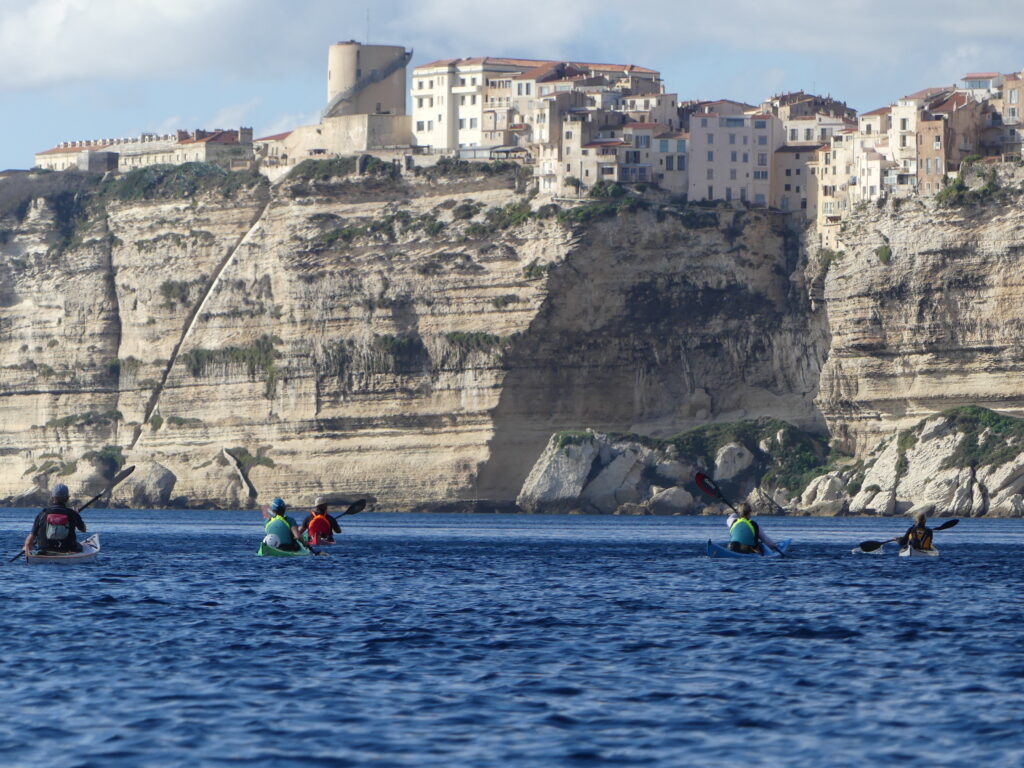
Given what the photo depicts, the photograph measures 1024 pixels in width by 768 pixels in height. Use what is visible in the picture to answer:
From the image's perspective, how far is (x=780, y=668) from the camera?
2597 cm

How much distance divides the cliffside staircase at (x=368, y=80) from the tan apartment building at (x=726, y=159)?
1091 inches

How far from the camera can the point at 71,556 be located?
4266 cm

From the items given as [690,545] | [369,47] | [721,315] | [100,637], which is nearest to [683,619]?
[100,637]

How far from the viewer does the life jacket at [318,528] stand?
171ft

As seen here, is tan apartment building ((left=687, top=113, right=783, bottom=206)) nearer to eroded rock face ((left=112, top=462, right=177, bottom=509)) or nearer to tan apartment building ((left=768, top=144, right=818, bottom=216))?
tan apartment building ((left=768, top=144, right=818, bottom=216))

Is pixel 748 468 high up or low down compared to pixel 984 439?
down

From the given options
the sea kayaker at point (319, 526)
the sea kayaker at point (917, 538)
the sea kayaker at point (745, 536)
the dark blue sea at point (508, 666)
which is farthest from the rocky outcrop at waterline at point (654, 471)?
the dark blue sea at point (508, 666)

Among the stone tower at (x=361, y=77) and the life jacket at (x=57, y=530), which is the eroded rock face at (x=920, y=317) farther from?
the life jacket at (x=57, y=530)

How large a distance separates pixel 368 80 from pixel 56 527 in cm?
10642

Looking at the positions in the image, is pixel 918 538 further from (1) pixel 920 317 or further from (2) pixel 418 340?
(2) pixel 418 340

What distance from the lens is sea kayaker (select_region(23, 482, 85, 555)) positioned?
133 ft

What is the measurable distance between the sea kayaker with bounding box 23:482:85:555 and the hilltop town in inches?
3265

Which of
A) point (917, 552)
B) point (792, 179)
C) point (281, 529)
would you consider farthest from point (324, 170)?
point (281, 529)

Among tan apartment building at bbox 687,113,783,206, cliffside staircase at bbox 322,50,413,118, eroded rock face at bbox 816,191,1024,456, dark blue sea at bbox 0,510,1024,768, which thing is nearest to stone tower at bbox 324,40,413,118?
cliffside staircase at bbox 322,50,413,118
